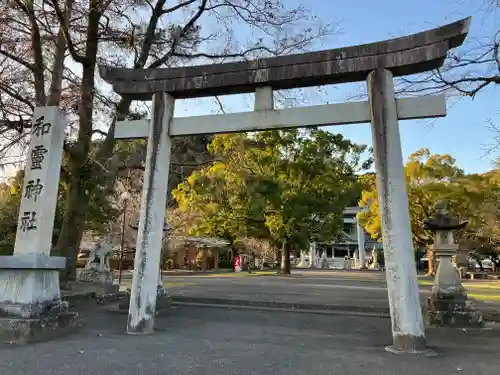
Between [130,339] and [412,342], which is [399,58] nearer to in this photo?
[412,342]

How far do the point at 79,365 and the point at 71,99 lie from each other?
31.8 ft

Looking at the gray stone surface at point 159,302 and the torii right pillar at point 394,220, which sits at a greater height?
the torii right pillar at point 394,220

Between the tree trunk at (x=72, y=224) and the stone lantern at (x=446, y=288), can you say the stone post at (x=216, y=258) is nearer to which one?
the tree trunk at (x=72, y=224)

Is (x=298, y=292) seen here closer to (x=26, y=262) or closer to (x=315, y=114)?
(x=315, y=114)

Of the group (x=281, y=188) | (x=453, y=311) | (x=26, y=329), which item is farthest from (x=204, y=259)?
(x=26, y=329)

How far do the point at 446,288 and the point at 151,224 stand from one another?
243 inches

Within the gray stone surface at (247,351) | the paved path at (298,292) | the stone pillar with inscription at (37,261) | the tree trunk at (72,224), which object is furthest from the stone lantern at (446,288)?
the tree trunk at (72,224)

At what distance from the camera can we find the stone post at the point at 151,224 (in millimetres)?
6855

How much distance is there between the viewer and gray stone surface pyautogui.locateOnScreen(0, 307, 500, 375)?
4859mm

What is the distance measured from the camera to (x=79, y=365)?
500cm

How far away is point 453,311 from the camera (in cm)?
815

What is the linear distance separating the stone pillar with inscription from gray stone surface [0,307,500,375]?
0.41 metres

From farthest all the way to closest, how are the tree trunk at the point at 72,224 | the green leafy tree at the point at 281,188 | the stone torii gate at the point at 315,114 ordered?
the green leafy tree at the point at 281,188 < the tree trunk at the point at 72,224 < the stone torii gate at the point at 315,114

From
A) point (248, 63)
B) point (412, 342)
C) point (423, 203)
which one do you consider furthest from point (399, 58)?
point (423, 203)
